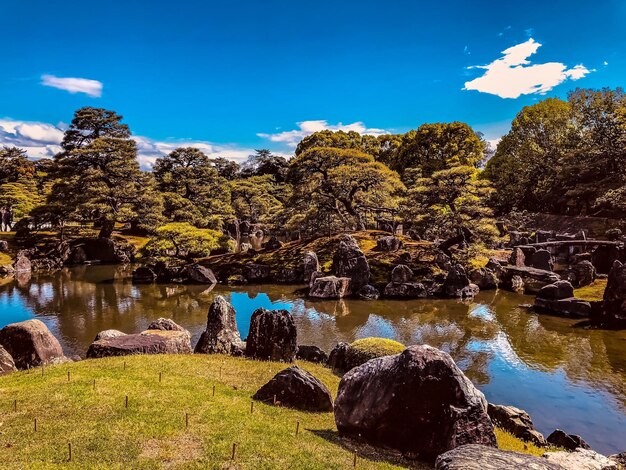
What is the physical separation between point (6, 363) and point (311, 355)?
1324 centimetres

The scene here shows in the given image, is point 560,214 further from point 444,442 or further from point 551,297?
point 444,442

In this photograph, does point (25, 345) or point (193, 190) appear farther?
point (193, 190)

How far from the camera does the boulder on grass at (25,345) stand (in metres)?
18.4

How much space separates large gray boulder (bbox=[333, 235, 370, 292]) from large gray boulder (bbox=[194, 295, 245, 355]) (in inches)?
755

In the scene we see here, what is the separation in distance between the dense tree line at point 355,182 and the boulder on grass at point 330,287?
408 inches

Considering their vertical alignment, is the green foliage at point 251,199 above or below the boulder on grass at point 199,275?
above

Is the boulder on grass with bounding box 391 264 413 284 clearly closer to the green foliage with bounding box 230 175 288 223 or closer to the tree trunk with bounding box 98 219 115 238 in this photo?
the tree trunk with bounding box 98 219 115 238

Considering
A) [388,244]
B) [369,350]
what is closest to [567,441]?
[369,350]

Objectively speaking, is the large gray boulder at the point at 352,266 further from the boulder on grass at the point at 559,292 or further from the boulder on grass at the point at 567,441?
the boulder on grass at the point at 567,441

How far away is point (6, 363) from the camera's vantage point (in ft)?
57.0

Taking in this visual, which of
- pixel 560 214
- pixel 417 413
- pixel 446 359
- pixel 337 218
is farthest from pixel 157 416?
pixel 560 214

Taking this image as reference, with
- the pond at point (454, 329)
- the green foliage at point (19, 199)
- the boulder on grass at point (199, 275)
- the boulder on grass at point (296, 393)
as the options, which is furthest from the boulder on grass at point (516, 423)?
the green foliage at point (19, 199)

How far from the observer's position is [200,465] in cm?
960

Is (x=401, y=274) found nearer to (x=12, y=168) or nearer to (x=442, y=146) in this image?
(x=442, y=146)
